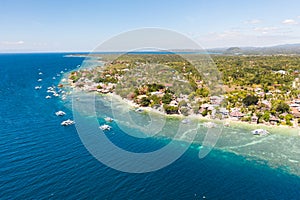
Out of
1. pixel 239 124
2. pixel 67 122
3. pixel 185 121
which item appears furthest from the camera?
pixel 185 121

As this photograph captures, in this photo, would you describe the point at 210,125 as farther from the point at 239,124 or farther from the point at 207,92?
the point at 207,92

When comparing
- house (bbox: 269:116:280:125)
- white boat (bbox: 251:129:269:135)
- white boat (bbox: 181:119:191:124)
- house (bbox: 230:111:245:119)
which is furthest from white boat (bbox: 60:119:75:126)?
house (bbox: 269:116:280:125)

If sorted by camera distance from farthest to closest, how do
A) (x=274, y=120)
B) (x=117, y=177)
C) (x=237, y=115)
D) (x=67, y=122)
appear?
(x=237, y=115)
(x=274, y=120)
(x=67, y=122)
(x=117, y=177)

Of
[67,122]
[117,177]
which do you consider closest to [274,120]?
[117,177]

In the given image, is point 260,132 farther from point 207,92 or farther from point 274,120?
point 207,92

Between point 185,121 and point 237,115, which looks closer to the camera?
point 185,121

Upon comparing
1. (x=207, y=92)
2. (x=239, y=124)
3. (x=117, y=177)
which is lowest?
(x=117, y=177)

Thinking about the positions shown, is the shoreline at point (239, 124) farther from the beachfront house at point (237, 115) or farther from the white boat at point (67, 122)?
the white boat at point (67, 122)

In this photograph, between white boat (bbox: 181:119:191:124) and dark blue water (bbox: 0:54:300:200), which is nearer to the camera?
dark blue water (bbox: 0:54:300:200)

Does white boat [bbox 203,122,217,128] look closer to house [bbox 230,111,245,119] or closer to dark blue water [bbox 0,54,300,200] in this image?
house [bbox 230,111,245,119]

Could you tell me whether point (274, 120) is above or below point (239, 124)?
above

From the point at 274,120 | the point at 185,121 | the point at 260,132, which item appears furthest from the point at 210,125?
the point at 274,120

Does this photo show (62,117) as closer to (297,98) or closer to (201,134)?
(201,134)

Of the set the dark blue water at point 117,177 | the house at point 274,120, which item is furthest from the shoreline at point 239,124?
the dark blue water at point 117,177
